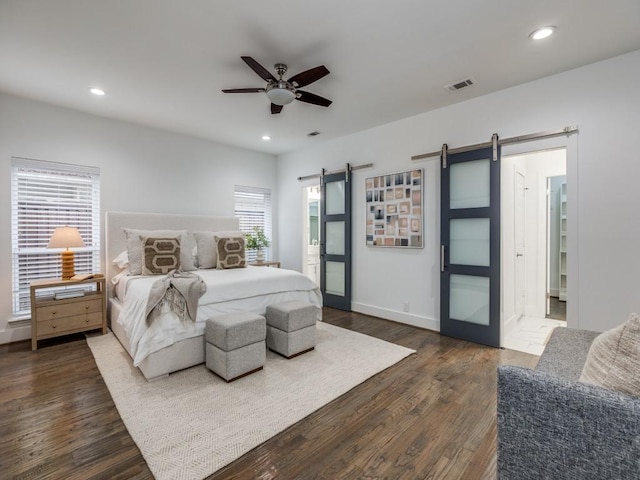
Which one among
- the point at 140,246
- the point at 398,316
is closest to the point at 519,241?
the point at 398,316

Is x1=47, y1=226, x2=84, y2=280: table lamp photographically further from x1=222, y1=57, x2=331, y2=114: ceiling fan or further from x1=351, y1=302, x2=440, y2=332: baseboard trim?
x1=351, y1=302, x2=440, y2=332: baseboard trim

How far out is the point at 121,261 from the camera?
3.91m

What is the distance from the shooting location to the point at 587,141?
→ 280 centimetres

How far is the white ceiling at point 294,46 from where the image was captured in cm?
207

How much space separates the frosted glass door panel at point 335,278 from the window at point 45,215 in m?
3.33

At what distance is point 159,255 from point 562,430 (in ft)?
12.6

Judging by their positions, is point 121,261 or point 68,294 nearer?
point 68,294

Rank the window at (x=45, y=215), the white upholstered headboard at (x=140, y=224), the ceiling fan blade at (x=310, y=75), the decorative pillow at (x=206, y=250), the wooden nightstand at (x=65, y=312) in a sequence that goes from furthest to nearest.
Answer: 1. the decorative pillow at (x=206, y=250)
2. the white upholstered headboard at (x=140, y=224)
3. the window at (x=45, y=215)
4. the wooden nightstand at (x=65, y=312)
5. the ceiling fan blade at (x=310, y=75)

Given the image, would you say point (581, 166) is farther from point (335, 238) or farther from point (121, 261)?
point (121, 261)

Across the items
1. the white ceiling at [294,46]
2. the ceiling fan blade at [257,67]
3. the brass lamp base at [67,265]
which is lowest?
the brass lamp base at [67,265]

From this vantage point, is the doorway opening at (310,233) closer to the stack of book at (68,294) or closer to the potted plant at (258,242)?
the potted plant at (258,242)

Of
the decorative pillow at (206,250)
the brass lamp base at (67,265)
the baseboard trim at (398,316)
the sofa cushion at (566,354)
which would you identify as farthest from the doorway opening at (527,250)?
the brass lamp base at (67,265)

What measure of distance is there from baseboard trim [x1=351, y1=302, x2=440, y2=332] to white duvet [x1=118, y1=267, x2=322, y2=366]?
3.42 feet

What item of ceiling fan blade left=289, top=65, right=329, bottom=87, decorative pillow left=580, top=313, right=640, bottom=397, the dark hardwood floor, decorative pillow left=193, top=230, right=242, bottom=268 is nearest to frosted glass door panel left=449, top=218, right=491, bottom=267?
the dark hardwood floor
